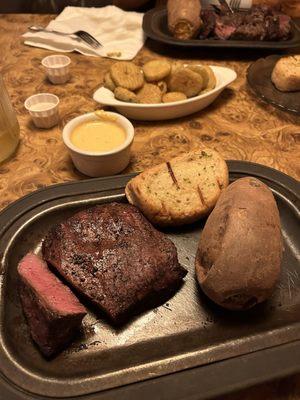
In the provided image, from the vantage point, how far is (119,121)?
4.63 ft

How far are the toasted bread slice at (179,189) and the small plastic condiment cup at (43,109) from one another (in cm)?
63

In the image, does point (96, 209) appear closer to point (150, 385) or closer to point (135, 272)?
point (135, 272)

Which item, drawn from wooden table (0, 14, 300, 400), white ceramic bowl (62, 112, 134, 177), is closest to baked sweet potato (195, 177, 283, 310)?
white ceramic bowl (62, 112, 134, 177)

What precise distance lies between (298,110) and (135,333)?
3.86 feet

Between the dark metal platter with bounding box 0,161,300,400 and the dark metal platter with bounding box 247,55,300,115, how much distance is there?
664 millimetres

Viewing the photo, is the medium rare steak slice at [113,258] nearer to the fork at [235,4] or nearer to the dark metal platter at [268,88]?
the dark metal platter at [268,88]

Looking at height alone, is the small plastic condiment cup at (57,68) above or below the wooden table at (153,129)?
above

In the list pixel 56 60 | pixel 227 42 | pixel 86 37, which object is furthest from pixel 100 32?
pixel 227 42

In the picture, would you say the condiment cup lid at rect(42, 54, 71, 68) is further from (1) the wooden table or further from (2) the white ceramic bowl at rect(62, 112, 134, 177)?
(2) the white ceramic bowl at rect(62, 112, 134, 177)

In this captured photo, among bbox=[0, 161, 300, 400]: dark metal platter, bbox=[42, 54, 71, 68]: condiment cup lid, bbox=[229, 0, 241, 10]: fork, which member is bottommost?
bbox=[0, 161, 300, 400]: dark metal platter

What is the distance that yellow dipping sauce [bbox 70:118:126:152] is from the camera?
1353mm

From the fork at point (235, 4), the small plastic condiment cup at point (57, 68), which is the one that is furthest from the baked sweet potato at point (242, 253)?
the fork at point (235, 4)

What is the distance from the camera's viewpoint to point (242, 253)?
2.95 ft

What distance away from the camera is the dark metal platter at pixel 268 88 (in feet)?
5.56
